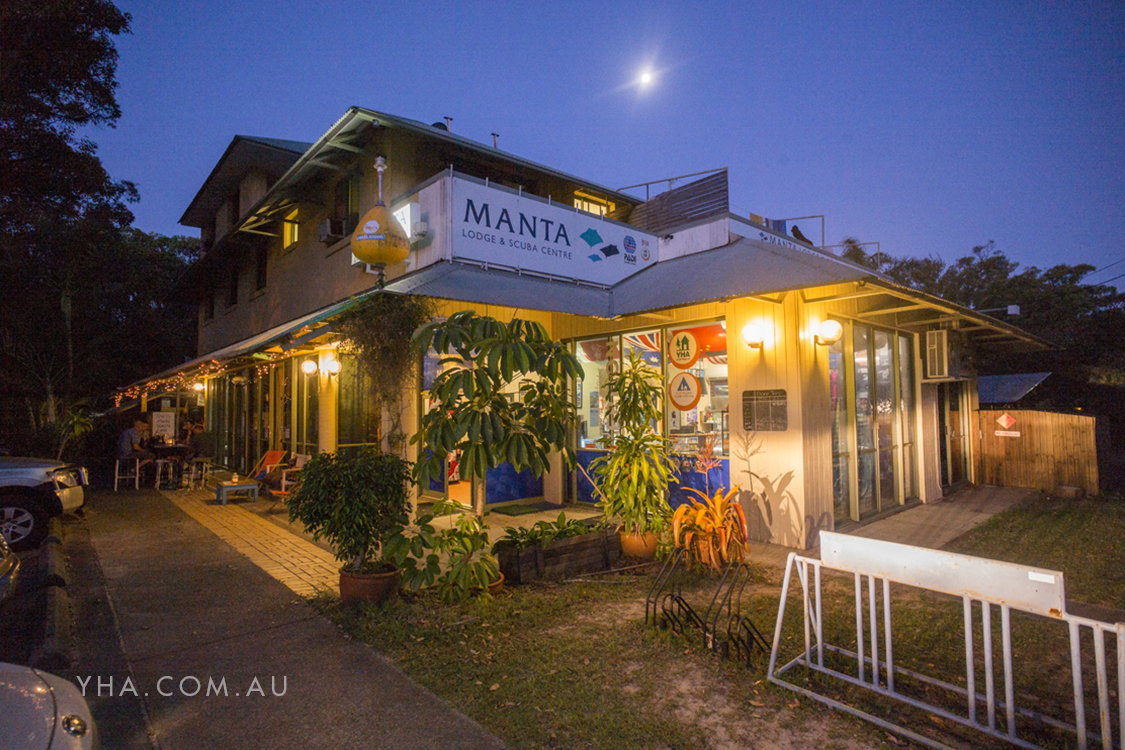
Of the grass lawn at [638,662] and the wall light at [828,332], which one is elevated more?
the wall light at [828,332]

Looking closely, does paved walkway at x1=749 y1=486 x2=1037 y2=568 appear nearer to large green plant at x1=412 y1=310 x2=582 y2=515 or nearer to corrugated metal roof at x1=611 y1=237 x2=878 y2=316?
corrugated metal roof at x1=611 y1=237 x2=878 y2=316

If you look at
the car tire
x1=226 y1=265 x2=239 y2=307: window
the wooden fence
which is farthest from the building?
x1=226 y1=265 x2=239 y2=307: window

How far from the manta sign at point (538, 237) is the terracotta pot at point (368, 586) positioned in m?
4.42

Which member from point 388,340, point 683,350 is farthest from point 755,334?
point 388,340

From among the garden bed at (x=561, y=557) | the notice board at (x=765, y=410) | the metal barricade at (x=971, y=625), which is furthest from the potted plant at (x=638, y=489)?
the metal barricade at (x=971, y=625)

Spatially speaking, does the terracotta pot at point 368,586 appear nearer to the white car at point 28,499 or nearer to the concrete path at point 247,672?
the concrete path at point 247,672

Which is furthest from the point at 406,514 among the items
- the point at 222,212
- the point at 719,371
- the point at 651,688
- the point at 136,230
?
the point at 136,230

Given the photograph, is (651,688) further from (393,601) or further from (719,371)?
(719,371)

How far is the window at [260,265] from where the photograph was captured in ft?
46.9

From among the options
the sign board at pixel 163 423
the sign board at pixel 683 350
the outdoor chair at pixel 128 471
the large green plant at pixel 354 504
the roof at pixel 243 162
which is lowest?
the outdoor chair at pixel 128 471

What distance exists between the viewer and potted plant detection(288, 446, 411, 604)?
471 cm

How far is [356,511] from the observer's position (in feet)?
15.4

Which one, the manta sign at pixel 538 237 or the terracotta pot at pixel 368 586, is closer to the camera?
the terracotta pot at pixel 368 586

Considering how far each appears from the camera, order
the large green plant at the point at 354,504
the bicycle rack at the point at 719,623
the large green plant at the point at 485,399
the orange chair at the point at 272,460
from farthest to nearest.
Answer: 1. the orange chair at the point at 272,460
2. the large green plant at the point at 354,504
3. the large green plant at the point at 485,399
4. the bicycle rack at the point at 719,623
